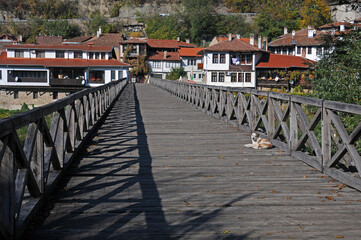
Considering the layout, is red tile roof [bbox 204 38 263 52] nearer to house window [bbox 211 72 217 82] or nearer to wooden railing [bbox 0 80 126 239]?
house window [bbox 211 72 217 82]

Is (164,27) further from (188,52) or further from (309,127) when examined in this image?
(309,127)

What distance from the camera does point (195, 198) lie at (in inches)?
195

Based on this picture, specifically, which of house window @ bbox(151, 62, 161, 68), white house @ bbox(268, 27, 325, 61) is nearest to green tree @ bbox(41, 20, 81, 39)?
house window @ bbox(151, 62, 161, 68)

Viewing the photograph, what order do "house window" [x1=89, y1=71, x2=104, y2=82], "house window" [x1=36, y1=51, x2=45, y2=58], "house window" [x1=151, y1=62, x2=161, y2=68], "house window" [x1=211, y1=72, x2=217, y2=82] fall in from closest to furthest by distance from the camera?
"house window" [x1=89, y1=71, x2=104, y2=82] → "house window" [x1=36, y1=51, x2=45, y2=58] → "house window" [x1=211, y1=72, x2=217, y2=82] → "house window" [x1=151, y1=62, x2=161, y2=68]

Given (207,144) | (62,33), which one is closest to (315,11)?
(207,144)

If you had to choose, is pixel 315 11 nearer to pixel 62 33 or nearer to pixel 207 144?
pixel 207 144

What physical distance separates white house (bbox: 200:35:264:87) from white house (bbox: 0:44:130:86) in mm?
12195

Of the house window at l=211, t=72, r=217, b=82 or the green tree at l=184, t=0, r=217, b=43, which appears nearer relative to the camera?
the house window at l=211, t=72, r=217, b=82

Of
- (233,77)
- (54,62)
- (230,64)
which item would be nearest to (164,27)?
(230,64)

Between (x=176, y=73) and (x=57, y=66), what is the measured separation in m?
24.2

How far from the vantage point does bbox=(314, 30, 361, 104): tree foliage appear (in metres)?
12.3

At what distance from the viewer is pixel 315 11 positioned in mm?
14930

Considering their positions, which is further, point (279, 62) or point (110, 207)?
point (279, 62)

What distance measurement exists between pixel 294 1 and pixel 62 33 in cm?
9944
